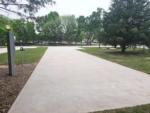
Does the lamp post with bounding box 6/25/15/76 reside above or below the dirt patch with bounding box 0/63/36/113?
above

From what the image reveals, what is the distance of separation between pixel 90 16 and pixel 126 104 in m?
60.6

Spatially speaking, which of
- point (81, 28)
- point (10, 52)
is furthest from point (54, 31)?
point (10, 52)

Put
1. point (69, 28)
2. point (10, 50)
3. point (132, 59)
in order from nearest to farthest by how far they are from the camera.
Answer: point (10, 50) → point (132, 59) → point (69, 28)

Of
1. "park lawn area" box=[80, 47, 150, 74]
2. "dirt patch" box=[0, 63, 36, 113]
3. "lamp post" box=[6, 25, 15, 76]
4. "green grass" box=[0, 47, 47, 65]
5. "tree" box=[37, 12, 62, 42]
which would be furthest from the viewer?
"tree" box=[37, 12, 62, 42]

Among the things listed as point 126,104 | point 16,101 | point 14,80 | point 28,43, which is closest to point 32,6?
point 14,80

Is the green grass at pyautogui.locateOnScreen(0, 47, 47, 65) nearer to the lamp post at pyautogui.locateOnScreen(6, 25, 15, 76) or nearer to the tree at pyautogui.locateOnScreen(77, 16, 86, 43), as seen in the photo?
the lamp post at pyautogui.locateOnScreen(6, 25, 15, 76)

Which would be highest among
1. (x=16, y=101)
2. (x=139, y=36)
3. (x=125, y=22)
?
(x=125, y=22)

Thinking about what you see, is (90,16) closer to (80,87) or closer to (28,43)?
(28,43)

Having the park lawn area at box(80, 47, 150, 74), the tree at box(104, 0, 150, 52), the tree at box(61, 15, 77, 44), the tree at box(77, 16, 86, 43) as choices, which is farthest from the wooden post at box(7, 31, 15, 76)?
the tree at box(77, 16, 86, 43)

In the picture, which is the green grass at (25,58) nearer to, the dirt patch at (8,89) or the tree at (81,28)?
the dirt patch at (8,89)

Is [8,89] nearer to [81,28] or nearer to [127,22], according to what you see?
[127,22]

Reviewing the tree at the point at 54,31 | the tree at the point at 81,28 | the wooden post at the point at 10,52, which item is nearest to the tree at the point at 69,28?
the tree at the point at 81,28

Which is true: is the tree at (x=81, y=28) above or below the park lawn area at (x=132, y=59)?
above

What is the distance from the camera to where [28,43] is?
60969 millimetres
